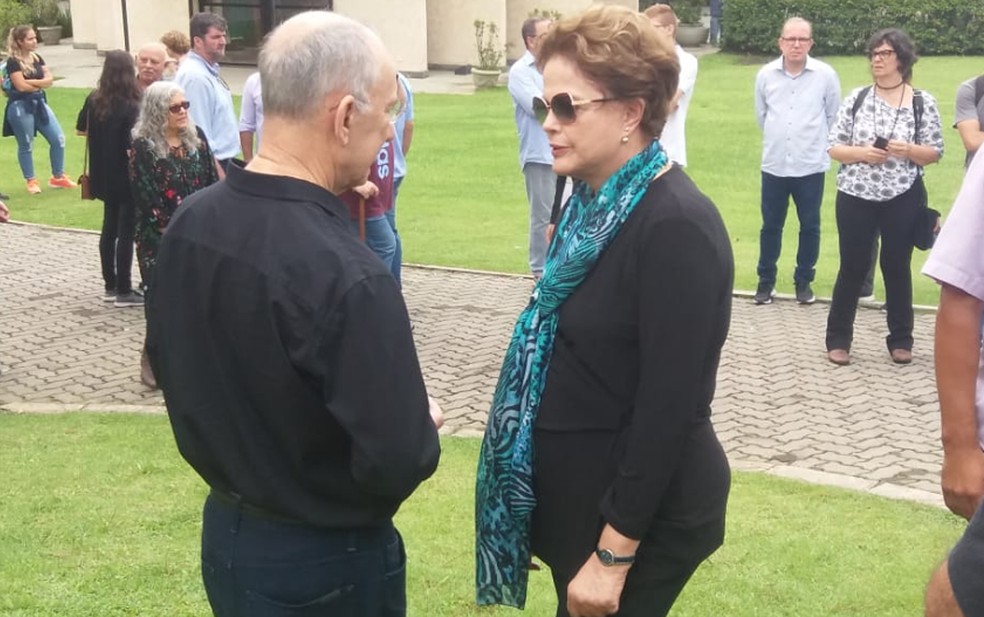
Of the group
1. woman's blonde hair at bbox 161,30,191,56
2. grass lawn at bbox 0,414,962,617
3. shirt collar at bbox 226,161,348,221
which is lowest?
grass lawn at bbox 0,414,962,617

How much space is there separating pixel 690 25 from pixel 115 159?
99.0 feet

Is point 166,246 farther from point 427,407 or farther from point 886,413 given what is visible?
point 886,413

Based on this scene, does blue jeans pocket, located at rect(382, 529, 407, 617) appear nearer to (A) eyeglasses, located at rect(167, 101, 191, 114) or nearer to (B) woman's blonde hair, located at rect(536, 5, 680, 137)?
(B) woman's blonde hair, located at rect(536, 5, 680, 137)

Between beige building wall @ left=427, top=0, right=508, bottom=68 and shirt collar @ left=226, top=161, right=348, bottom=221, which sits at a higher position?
shirt collar @ left=226, top=161, right=348, bottom=221

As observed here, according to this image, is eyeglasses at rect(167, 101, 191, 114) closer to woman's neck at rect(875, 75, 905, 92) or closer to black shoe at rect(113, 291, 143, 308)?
black shoe at rect(113, 291, 143, 308)

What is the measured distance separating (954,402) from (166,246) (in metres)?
1.87

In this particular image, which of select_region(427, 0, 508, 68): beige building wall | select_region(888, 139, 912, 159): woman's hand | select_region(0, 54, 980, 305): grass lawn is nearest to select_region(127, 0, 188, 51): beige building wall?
select_region(0, 54, 980, 305): grass lawn

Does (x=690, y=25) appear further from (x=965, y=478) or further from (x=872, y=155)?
(x=965, y=478)

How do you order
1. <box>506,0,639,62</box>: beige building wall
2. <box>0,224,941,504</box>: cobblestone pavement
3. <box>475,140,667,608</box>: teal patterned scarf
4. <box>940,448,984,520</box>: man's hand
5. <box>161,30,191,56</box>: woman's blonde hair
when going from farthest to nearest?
1. <box>506,0,639,62</box>: beige building wall
2. <box>161,30,191,56</box>: woman's blonde hair
3. <box>0,224,941,504</box>: cobblestone pavement
4. <box>940,448,984,520</box>: man's hand
5. <box>475,140,667,608</box>: teal patterned scarf

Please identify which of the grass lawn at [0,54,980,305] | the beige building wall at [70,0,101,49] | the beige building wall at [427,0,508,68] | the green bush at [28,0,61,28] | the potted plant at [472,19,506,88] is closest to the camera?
the grass lawn at [0,54,980,305]

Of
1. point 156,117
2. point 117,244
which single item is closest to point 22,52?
point 117,244

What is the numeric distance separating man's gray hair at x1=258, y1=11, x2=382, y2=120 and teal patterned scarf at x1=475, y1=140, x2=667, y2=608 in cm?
64

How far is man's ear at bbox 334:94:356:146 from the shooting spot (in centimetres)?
262

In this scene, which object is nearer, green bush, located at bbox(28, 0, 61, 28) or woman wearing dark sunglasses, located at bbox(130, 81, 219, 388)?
woman wearing dark sunglasses, located at bbox(130, 81, 219, 388)
